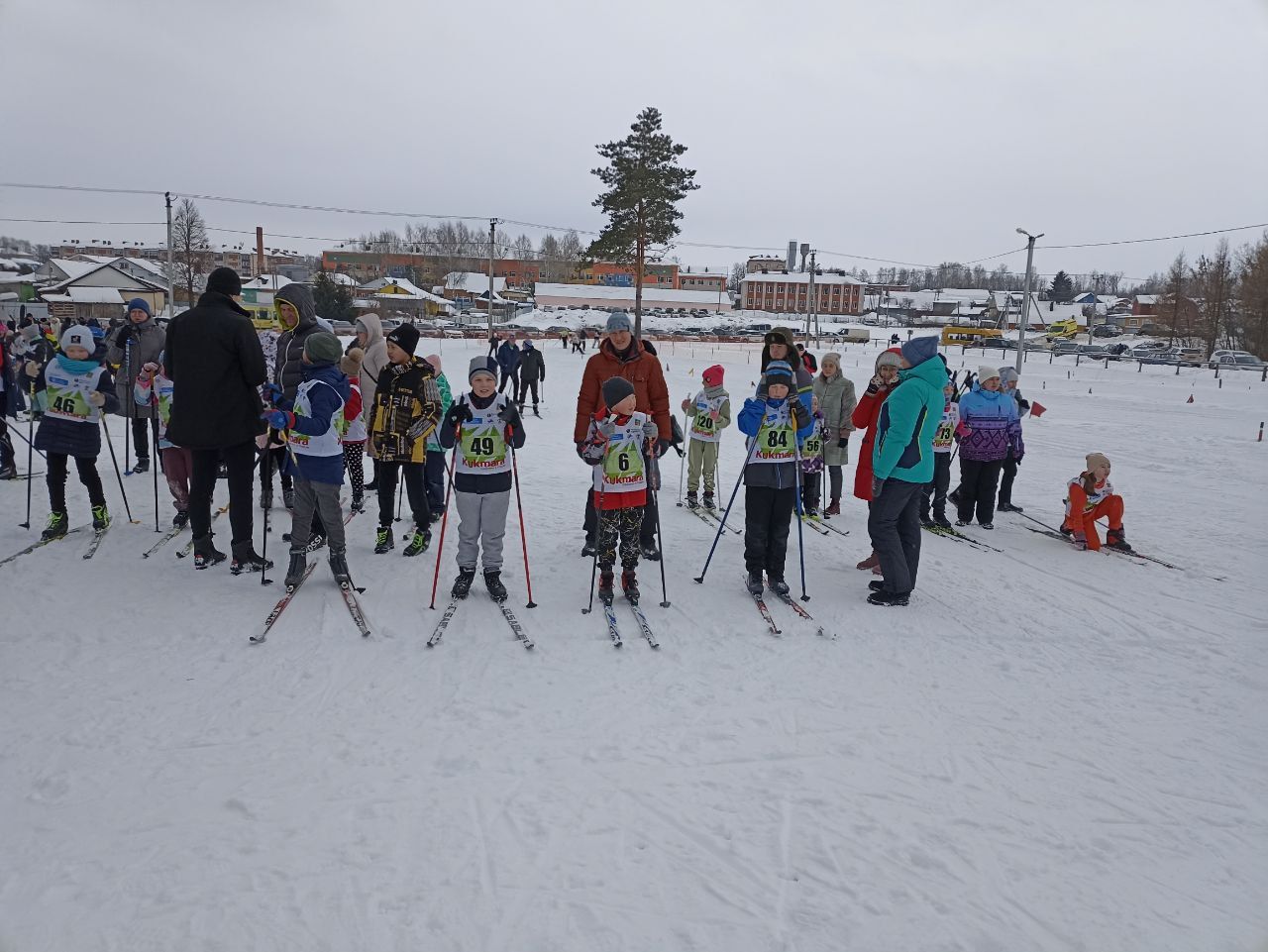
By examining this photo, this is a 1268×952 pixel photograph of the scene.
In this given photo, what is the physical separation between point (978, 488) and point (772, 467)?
161 inches

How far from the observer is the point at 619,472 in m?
5.15

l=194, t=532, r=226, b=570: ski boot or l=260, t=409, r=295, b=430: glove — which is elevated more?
l=260, t=409, r=295, b=430: glove

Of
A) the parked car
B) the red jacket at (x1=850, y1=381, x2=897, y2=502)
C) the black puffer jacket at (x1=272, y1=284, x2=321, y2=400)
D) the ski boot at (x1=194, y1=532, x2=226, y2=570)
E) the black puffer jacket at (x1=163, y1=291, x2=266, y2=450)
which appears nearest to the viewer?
the black puffer jacket at (x1=163, y1=291, x2=266, y2=450)

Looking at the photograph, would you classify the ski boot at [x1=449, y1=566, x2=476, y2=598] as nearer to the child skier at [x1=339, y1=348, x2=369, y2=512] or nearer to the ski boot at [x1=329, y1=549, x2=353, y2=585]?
the ski boot at [x1=329, y1=549, x2=353, y2=585]

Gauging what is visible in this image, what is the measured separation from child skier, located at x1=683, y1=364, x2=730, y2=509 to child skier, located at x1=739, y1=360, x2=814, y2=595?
6.44 feet

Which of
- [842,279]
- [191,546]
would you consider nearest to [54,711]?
[191,546]

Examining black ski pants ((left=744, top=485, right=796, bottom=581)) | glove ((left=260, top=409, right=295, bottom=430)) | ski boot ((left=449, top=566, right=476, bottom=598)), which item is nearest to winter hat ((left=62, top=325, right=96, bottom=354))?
glove ((left=260, top=409, right=295, bottom=430))

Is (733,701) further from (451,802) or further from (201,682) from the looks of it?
(201,682)

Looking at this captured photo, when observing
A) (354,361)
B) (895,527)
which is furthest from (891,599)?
(354,361)

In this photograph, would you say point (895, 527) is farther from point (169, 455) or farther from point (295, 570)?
point (169, 455)

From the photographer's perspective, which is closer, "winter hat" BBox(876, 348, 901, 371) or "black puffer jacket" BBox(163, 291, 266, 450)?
"black puffer jacket" BBox(163, 291, 266, 450)

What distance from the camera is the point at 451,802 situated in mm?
3078

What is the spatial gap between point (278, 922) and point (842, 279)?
108543 mm

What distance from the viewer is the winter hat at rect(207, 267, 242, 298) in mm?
5352
